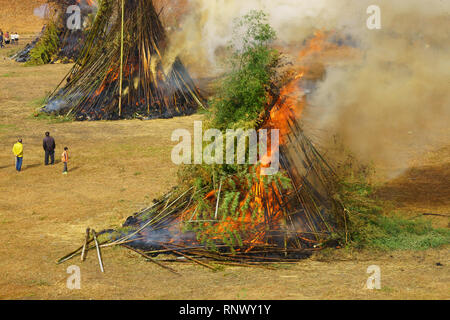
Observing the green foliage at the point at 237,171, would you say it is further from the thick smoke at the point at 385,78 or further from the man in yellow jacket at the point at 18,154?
the man in yellow jacket at the point at 18,154

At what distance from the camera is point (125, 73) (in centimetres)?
2391

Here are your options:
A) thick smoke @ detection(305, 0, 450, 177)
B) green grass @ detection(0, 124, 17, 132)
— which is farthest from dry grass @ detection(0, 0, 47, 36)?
thick smoke @ detection(305, 0, 450, 177)

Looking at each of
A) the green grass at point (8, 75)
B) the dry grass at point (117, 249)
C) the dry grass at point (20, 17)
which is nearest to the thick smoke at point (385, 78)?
the dry grass at point (117, 249)

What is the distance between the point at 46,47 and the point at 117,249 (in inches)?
1116

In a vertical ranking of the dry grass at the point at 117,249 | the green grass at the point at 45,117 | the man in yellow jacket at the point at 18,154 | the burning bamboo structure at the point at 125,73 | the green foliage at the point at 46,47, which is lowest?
the dry grass at the point at 117,249

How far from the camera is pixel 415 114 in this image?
56.6ft

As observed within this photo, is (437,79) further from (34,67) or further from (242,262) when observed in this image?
(34,67)

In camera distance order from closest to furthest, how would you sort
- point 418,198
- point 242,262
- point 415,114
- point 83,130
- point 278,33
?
point 242,262, point 278,33, point 418,198, point 415,114, point 83,130

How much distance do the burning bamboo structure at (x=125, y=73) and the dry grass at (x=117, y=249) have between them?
75.1 inches

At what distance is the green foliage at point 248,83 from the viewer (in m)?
11.5

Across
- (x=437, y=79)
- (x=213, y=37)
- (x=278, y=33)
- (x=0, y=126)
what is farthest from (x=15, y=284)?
(x=213, y=37)

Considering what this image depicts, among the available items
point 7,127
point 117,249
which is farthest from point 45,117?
point 117,249

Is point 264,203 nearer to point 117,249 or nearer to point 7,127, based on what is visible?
point 117,249

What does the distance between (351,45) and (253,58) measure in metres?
2.59
